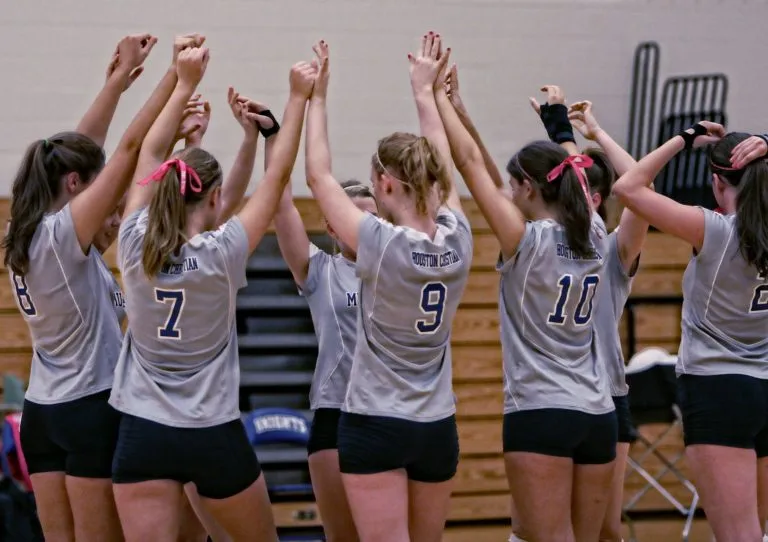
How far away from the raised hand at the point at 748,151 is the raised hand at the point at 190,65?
186 centimetres

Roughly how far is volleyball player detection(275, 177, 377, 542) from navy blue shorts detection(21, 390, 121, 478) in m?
0.80

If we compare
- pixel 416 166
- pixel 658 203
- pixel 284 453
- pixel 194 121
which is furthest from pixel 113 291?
pixel 284 453

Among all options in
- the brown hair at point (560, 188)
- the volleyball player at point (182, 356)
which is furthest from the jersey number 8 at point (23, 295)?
the brown hair at point (560, 188)

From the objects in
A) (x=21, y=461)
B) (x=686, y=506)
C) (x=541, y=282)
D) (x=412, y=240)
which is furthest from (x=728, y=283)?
(x=686, y=506)

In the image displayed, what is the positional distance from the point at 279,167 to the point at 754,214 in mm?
1673

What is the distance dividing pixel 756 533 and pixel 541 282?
1153mm

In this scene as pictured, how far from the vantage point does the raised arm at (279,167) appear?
3.41 metres

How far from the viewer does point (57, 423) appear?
11.6 feet

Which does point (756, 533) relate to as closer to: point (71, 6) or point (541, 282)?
point (541, 282)

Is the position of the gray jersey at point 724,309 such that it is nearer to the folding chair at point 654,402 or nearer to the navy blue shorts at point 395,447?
the navy blue shorts at point 395,447

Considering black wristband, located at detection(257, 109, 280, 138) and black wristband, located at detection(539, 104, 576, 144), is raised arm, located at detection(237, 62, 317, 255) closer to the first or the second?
black wristband, located at detection(257, 109, 280, 138)

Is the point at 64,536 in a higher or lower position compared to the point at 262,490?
lower

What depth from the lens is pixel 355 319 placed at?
4.02 m

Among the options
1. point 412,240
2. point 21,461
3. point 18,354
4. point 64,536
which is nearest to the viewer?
point 412,240
